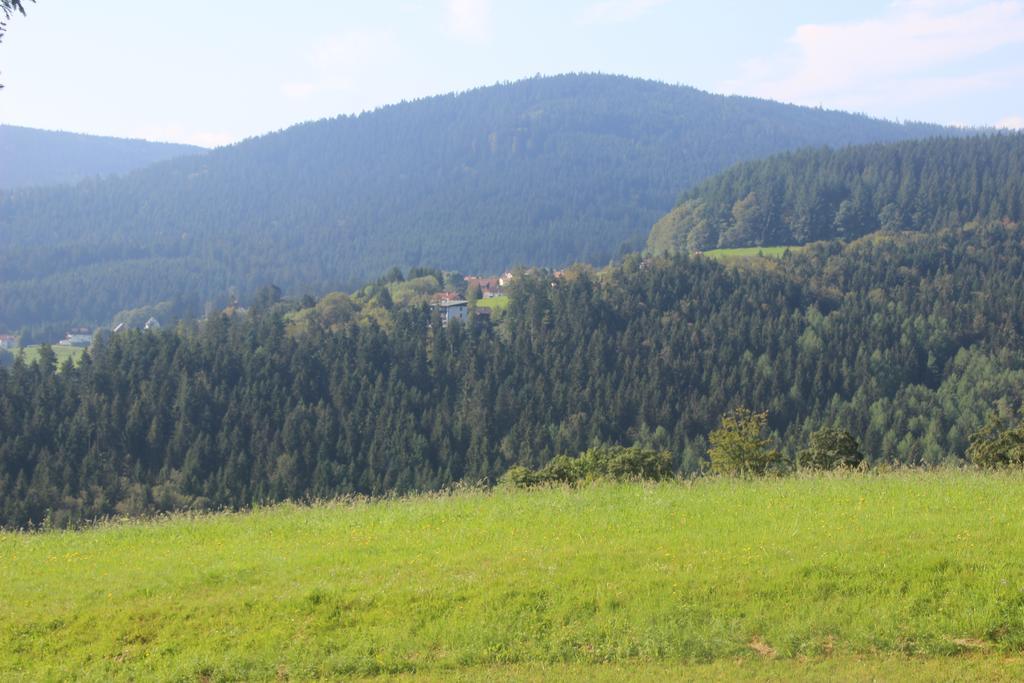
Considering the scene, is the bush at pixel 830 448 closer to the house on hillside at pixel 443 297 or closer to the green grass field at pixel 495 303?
the green grass field at pixel 495 303

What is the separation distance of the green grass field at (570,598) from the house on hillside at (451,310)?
5515 inches

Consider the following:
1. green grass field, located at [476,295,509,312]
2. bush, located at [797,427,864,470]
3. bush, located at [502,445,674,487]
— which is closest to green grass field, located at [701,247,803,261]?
green grass field, located at [476,295,509,312]

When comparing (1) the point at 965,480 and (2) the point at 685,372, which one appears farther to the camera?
(2) the point at 685,372

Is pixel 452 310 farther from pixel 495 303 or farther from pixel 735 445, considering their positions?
pixel 735 445

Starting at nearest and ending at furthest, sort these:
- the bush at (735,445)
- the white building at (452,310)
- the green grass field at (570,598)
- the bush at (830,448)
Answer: the green grass field at (570,598), the bush at (830,448), the bush at (735,445), the white building at (452,310)

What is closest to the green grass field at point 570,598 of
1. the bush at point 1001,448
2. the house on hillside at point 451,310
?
the bush at point 1001,448

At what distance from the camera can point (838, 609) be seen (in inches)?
504

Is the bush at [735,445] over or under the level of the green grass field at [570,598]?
under

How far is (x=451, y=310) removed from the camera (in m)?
162

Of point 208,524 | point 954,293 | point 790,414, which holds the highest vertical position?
point 208,524

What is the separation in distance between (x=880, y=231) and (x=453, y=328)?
299 feet

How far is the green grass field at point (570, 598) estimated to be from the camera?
40.3 feet

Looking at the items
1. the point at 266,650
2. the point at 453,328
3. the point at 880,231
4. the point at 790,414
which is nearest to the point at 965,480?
the point at 266,650

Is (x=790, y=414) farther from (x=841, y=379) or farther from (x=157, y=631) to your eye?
(x=157, y=631)
